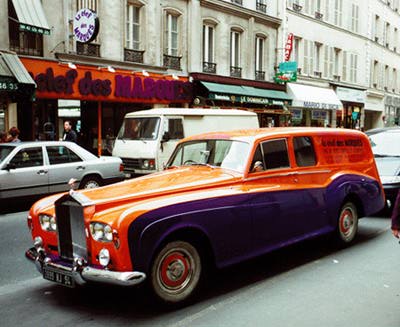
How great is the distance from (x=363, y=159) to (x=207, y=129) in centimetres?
788

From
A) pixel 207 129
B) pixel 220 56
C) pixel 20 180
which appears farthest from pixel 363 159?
pixel 220 56

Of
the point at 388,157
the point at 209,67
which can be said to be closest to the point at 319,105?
the point at 209,67

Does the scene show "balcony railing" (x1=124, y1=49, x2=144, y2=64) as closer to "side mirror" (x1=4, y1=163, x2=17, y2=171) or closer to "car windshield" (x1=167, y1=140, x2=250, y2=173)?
"side mirror" (x1=4, y1=163, x2=17, y2=171)

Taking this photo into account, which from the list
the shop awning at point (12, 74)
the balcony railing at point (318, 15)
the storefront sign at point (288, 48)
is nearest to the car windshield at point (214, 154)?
the shop awning at point (12, 74)

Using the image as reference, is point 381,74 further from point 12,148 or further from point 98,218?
point 98,218

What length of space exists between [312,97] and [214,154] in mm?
23799

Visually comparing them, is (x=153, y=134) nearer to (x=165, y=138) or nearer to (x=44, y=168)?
(x=165, y=138)

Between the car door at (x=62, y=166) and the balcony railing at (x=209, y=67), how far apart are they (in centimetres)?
1282

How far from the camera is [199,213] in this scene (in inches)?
187

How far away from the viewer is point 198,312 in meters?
4.52

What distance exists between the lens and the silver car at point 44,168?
972 cm

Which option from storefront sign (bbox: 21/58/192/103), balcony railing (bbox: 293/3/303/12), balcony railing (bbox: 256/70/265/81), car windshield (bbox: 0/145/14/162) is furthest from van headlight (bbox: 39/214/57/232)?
balcony railing (bbox: 293/3/303/12)

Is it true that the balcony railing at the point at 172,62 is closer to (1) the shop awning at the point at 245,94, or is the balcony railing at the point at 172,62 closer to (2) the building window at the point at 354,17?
(1) the shop awning at the point at 245,94

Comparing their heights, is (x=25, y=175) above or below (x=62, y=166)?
below
